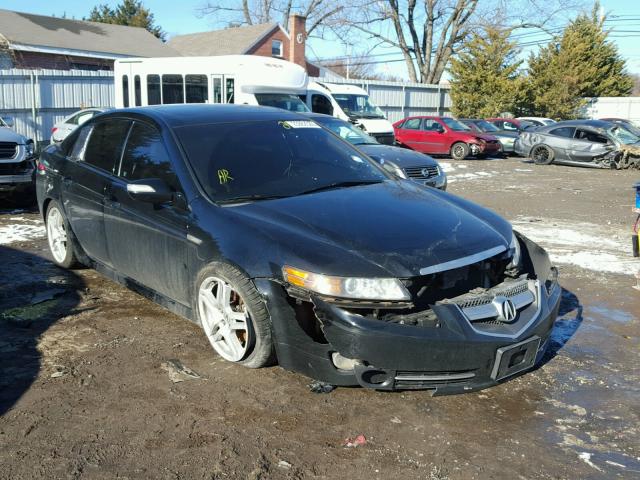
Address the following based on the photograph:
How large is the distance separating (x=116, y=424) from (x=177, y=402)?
0.37 m

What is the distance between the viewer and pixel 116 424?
11.2ft

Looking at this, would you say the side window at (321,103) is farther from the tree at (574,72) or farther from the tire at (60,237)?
the tree at (574,72)

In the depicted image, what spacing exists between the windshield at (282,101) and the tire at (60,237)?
10706 mm

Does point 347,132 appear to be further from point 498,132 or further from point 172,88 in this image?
point 498,132

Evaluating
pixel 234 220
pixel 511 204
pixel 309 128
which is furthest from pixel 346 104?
pixel 234 220

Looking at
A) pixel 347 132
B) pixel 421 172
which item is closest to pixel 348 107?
pixel 347 132

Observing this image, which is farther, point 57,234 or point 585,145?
point 585,145

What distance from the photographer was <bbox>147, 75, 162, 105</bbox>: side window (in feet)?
59.1

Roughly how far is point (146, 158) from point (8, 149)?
635 centimetres

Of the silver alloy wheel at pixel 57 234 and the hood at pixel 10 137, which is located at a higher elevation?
the hood at pixel 10 137

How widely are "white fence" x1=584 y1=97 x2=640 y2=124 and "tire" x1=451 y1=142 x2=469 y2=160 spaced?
18.4 meters

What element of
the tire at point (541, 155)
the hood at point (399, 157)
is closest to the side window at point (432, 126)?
the tire at point (541, 155)

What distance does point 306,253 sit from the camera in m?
3.58

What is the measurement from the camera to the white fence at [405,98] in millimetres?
29922
